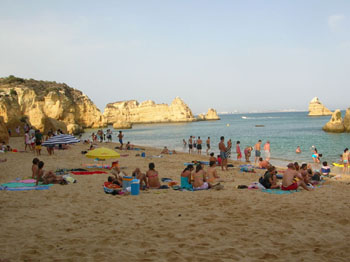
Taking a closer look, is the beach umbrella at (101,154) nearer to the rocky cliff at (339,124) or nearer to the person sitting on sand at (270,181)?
the person sitting on sand at (270,181)

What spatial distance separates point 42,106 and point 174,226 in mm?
49864

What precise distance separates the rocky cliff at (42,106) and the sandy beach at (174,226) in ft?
90.2

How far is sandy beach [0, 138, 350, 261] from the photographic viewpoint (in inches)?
160

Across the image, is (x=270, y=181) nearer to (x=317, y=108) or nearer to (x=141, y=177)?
(x=141, y=177)

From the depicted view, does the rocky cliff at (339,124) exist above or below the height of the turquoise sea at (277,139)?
above

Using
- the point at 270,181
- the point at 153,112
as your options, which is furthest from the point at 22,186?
the point at 153,112

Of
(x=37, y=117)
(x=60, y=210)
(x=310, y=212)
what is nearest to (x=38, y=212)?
(x=60, y=210)

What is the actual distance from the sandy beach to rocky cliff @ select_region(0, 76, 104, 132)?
27508 mm

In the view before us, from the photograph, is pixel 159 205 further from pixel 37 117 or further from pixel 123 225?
pixel 37 117

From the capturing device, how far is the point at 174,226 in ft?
17.4

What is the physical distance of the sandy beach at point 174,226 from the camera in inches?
160

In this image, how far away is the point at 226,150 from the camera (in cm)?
1412

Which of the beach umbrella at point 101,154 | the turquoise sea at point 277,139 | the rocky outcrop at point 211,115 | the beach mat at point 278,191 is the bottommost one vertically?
the turquoise sea at point 277,139

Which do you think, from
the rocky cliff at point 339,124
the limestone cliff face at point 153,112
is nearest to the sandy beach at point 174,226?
the rocky cliff at point 339,124
